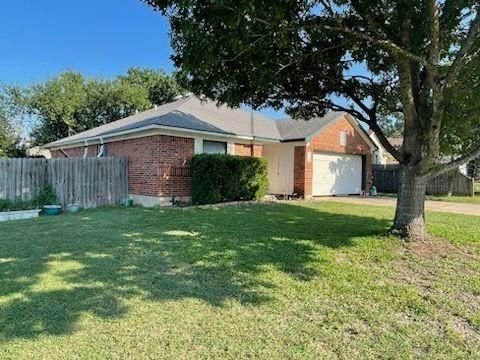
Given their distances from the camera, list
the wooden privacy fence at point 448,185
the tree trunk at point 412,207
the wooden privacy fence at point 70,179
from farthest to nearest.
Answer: the wooden privacy fence at point 448,185
the wooden privacy fence at point 70,179
the tree trunk at point 412,207

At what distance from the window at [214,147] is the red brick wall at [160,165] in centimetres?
83

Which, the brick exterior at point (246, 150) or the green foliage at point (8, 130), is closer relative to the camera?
the brick exterior at point (246, 150)

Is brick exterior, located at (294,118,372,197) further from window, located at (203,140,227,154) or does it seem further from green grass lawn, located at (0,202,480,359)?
green grass lawn, located at (0,202,480,359)

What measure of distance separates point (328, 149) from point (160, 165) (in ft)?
31.2

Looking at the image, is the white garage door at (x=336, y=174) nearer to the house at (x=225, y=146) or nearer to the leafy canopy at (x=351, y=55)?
the house at (x=225, y=146)

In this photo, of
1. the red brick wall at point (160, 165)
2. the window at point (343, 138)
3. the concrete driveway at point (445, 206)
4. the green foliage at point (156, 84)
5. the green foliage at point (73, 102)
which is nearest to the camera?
the concrete driveway at point (445, 206)

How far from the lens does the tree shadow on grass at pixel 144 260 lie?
4.14 m

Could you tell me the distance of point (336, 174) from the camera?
65.7 ft

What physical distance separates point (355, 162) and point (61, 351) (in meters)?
20.1

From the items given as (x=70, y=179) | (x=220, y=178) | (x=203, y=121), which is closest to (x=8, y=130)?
(x=70, y=179)

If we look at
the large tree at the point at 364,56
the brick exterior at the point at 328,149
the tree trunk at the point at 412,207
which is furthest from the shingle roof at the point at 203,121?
the tree trunk at the point at 412,207

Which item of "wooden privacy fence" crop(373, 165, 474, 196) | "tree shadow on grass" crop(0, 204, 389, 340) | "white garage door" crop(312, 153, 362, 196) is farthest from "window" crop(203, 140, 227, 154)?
"wooden privacy fence" crop(373, 165, 474, 196)

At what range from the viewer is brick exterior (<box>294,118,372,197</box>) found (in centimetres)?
1755

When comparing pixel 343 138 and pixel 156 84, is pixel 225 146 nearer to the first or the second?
pixel 343 138
